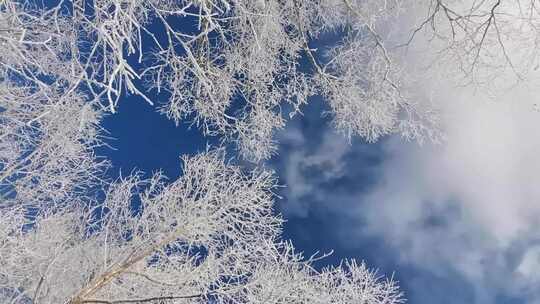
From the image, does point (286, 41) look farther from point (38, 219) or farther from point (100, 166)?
point (38, 219)

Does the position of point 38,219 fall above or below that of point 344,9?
below

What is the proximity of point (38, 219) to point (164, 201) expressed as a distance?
1.25m

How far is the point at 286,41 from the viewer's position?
4273mm

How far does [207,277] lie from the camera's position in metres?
4.65

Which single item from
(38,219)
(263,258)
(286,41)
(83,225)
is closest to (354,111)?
(286,41)

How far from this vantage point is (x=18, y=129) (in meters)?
4.39

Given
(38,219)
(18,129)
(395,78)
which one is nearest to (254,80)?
(395,78)

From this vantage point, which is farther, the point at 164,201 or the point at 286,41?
the point at 164,201

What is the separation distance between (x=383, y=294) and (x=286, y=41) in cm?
268

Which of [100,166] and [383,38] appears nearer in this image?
[383,38]

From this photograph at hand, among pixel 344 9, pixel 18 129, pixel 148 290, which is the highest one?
pixel 344 9

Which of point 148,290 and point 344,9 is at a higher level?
point 344,9

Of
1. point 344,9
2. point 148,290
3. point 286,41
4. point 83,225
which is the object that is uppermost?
point 344,9

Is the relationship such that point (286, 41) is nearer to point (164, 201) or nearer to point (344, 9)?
point (344, 9)
